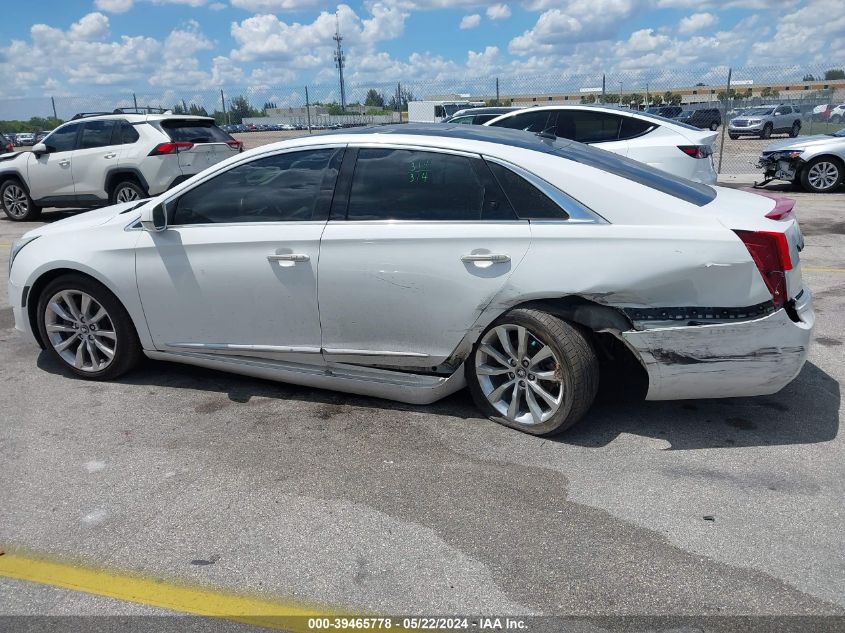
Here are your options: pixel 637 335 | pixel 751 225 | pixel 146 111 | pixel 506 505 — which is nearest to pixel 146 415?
pixel 506 505

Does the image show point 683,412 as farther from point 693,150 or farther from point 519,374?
point 693,150

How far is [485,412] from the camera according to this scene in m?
4.25

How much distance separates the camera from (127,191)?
1197cm

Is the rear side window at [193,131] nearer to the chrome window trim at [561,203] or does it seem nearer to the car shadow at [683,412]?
the car shadow at [683,412]

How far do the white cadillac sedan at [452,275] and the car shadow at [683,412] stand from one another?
20cm

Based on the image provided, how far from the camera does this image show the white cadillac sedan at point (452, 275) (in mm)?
3713

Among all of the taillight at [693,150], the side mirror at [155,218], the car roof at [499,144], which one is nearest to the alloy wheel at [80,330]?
the side mirror at [155,218]

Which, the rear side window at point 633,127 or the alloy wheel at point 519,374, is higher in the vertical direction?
the rear side window at point 633,127

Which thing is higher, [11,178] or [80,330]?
[11,178]

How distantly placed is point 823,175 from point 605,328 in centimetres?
1213

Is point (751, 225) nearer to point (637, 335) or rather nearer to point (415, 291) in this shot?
point (637, 335)

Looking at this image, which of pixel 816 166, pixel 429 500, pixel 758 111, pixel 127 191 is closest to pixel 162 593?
pixel 429 500

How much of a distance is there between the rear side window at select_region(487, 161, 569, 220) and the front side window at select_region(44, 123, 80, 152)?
10449 mm

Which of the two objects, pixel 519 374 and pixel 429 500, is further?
pixel 519 374
